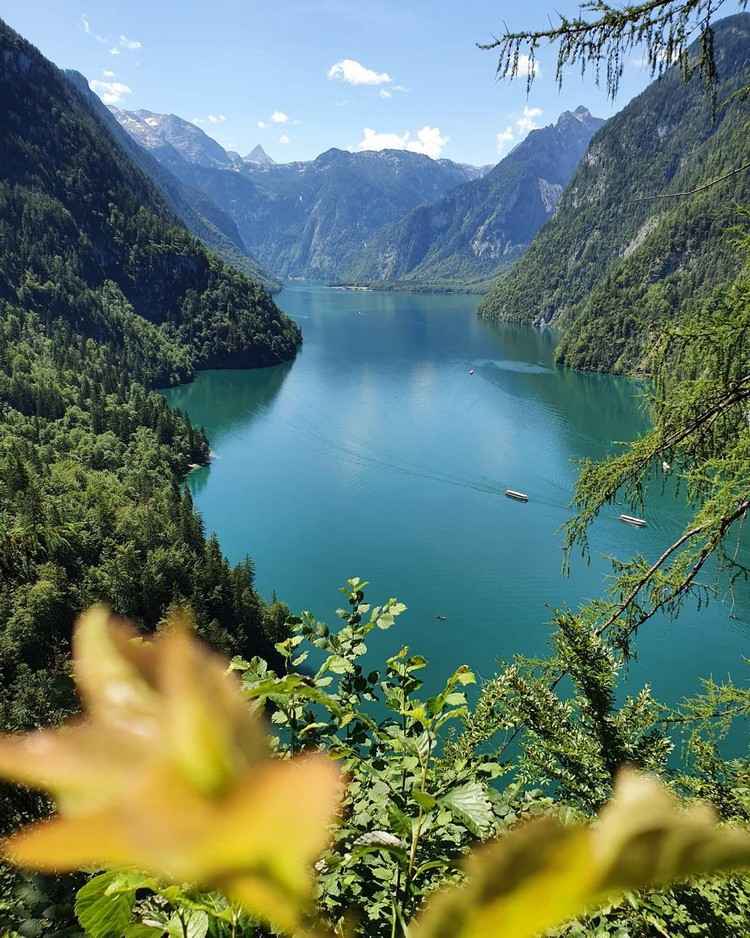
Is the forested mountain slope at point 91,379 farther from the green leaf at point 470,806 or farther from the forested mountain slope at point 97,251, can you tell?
the green leaf at point 470,806

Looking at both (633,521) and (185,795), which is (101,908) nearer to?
(185,795)

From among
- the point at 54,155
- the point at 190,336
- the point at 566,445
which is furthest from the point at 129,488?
the point at 54,155

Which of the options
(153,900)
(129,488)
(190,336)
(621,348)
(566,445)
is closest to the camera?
(153,900)

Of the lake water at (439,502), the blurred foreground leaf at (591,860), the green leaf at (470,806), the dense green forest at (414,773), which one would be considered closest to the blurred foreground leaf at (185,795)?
the dense green forest at (414,773)

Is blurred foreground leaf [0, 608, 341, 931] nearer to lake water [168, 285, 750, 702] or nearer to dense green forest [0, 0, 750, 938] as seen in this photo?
dense green forest [0, 0, 750, 938]

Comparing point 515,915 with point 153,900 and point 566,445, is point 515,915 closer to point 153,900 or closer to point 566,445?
point 153,900

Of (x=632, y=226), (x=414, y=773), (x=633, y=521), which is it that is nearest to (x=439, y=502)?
(x=633, y=521)
